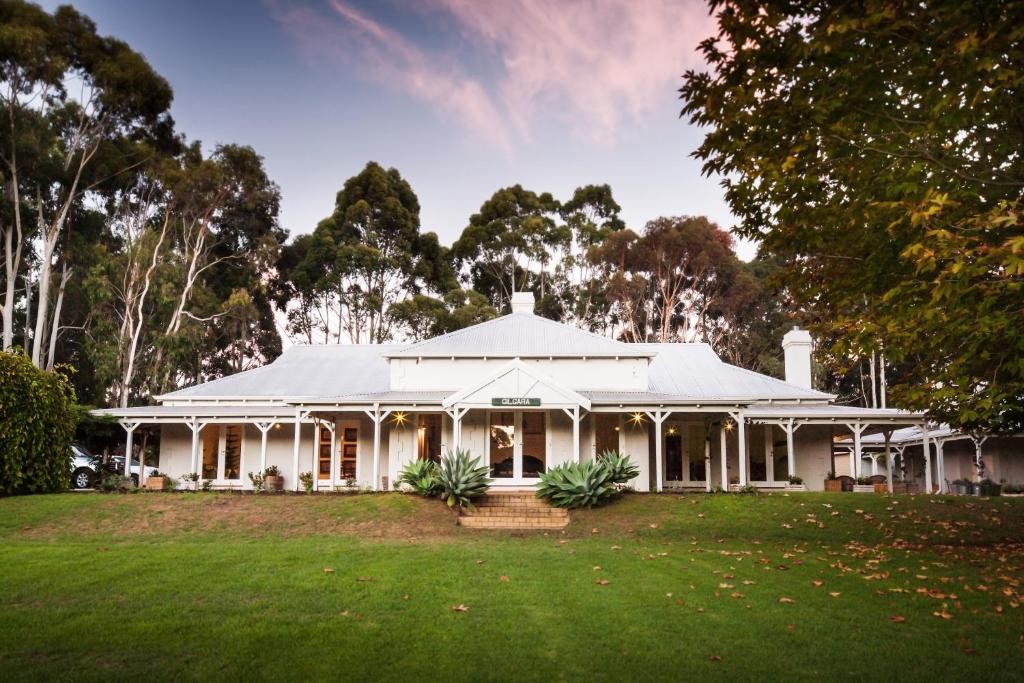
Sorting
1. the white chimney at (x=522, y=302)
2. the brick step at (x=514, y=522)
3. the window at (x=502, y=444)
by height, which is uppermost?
the white chimney at (x=522, y=302)

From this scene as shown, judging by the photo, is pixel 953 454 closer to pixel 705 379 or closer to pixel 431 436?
pixel 705 379

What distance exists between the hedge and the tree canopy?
17.3 meters

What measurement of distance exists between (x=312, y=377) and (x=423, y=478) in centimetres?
980

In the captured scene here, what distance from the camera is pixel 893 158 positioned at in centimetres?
956

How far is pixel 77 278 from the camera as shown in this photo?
39.1 meters

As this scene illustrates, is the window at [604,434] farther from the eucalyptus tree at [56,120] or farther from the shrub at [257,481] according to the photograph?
the eucalyptus tree at [56,120]

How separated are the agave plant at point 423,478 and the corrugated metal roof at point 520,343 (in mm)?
4879

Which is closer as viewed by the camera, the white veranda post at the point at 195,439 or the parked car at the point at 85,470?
the white veranda post at the point at 195,439

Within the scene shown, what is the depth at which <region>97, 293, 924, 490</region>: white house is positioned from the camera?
21062 mm

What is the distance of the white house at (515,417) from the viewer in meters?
21.1

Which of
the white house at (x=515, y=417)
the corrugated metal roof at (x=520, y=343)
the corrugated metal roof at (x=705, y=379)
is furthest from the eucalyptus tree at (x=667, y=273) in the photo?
the corrugated metal roof at (x=520, y=343)

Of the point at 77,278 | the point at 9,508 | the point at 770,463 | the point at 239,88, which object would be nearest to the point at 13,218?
the point at 77,278

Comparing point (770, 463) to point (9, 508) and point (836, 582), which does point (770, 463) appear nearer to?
point (836, 582)

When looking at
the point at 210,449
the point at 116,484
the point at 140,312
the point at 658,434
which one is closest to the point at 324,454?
the point at 210,449
